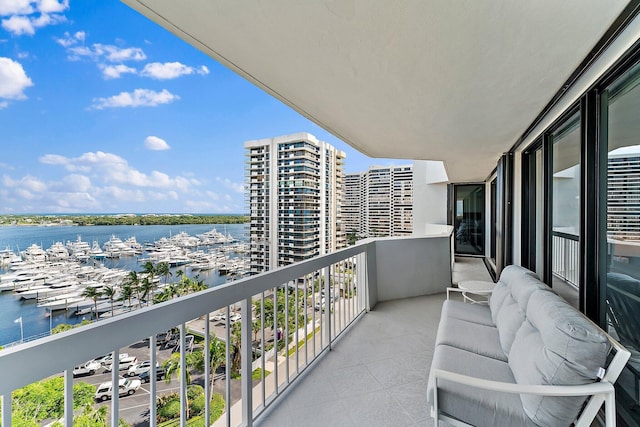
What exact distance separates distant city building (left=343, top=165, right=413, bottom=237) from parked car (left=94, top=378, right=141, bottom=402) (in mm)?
10302

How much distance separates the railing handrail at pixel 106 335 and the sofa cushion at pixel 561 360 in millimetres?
1570

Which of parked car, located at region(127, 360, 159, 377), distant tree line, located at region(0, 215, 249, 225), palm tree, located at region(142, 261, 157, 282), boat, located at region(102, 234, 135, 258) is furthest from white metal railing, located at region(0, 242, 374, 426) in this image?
distant tree line, located at region(0, 215, 249, 225)

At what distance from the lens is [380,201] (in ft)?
46.6

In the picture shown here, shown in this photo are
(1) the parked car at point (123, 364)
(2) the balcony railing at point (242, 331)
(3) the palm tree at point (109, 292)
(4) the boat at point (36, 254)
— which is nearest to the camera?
(2) the balcony railing at point (242, 331)

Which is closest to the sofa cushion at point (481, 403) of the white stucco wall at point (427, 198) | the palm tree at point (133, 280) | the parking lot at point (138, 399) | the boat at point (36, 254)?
the parking lot at point (138, 399)

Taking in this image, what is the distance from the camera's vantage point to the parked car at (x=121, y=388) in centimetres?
124

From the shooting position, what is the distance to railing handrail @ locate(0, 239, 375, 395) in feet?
2.74

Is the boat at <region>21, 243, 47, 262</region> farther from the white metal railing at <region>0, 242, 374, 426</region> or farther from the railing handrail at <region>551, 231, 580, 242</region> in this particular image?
the railing handrail at <region>551, 231, 580, 242</region>

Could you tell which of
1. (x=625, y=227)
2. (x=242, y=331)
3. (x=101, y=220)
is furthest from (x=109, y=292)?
(x=625, y=227)

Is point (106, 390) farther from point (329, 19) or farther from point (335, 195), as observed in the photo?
point (335, 195)

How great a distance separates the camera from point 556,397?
1311 mm

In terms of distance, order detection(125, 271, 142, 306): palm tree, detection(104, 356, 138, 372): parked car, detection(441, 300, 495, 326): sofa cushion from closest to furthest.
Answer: detection(104, 356, 138, 372): parked car → detection(441, 300, 495, 326): sofa cushion → detection(125, 271, 142, 306): palm tree

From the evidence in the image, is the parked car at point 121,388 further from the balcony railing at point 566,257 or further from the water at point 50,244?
the balcony railing at point 566,257

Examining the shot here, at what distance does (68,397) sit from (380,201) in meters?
13.8
